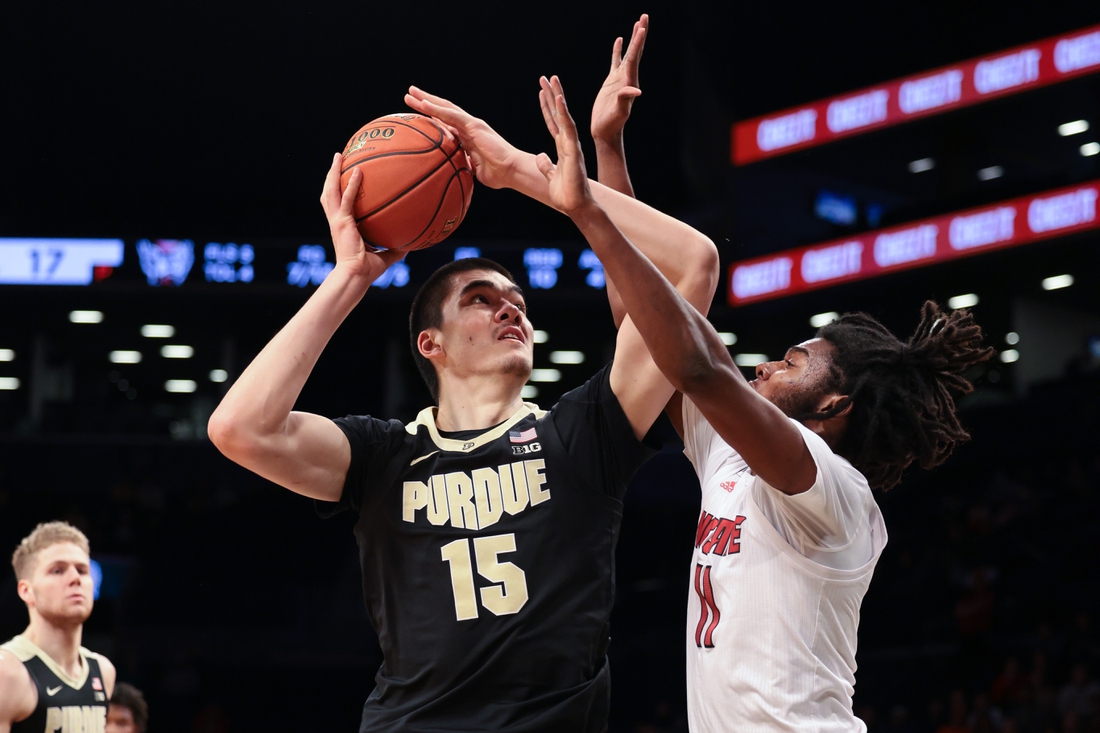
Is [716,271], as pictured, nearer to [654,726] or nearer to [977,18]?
[654,726]

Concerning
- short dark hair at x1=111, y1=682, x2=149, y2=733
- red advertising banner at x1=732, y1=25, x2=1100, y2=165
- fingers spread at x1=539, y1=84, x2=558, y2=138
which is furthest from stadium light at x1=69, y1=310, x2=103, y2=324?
fingers spread at x1=539, y1=84, x2=558, y2=138

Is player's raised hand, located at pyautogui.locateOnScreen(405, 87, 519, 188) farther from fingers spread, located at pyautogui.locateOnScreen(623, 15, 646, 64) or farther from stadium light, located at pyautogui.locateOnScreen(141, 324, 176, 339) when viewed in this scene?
stadium light, located at pyautogui.locateOnScreen(141, 324, 176, 339)

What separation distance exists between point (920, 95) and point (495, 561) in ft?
33.8

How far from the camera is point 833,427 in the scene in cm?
285

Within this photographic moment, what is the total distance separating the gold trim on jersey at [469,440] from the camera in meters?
2.92

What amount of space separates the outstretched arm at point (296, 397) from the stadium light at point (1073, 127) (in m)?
16.9

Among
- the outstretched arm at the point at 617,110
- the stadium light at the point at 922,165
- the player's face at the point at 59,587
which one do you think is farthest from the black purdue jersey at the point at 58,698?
the stadium light at the point at 922,165

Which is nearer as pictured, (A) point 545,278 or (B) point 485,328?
(B) point 485,328

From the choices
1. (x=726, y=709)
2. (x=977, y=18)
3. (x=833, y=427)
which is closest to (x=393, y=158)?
(x=833, y=427)

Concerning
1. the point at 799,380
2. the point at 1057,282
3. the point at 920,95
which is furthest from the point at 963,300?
the point at 799,380

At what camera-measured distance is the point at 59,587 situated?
545cm

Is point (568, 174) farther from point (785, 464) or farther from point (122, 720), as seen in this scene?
point (122, 720)

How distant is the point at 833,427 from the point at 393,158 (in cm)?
137

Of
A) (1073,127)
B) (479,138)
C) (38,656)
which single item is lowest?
(38,656)
